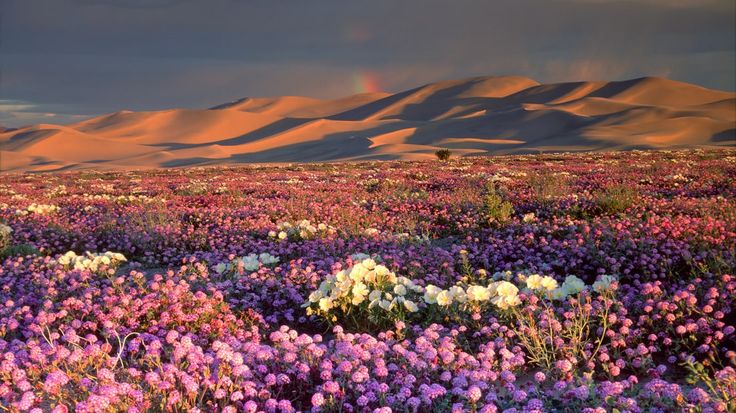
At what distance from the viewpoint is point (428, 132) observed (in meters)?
125

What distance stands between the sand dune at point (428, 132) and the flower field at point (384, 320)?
214ft

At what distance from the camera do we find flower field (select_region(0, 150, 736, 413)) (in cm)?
305

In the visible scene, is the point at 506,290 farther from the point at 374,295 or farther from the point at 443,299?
the point at 374,295

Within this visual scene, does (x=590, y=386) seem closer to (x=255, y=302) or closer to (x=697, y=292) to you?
(x=697, y=292)

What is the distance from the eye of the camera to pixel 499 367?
12.1ft

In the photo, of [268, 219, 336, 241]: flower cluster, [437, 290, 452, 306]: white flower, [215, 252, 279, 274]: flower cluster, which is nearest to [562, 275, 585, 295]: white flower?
[437, 290, 452, 306]: white flower

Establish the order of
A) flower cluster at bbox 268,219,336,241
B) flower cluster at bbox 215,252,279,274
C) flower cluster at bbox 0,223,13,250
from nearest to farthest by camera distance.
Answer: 1. flower cluster at bbox 215,252,279,274
2. flower cluster at bbox 268,219,336,241
3. flower cluster at bbox 0,223,13,250

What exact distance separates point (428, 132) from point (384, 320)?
402 ft

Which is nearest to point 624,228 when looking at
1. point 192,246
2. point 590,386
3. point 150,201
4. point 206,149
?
point 590,386

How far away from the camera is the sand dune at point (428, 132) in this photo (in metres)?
89.5

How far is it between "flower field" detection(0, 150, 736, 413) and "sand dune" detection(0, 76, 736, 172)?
6522 cm

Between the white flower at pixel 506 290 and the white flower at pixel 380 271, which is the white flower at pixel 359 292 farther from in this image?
the white flower at pixel 506 290

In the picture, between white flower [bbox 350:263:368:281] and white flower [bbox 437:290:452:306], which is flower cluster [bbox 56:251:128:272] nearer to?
white flower [bbox 350:263:368:281]

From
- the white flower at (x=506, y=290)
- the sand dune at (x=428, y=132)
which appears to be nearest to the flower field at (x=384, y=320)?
the white flower at (x=506, y=290)
